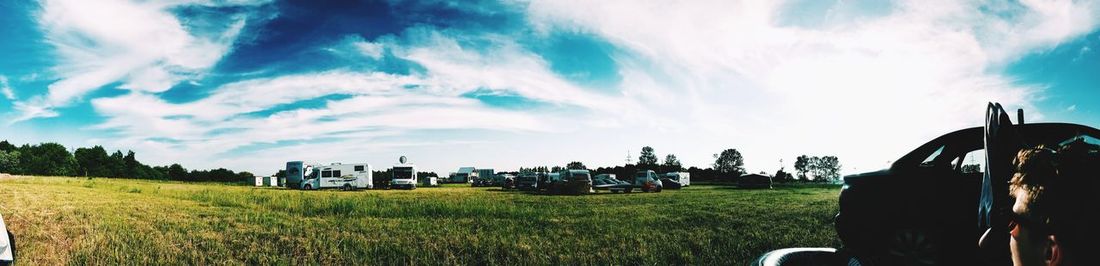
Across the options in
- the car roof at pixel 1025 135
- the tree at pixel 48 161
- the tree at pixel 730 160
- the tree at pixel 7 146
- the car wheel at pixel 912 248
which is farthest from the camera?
the tree at pixel 730 160

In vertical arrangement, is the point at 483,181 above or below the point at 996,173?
below

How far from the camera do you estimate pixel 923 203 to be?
5.21 meters

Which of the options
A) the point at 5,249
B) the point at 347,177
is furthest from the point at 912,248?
the point at 347,177

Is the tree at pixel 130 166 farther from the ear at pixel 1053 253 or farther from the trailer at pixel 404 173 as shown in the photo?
the ear at pixel 1053 253

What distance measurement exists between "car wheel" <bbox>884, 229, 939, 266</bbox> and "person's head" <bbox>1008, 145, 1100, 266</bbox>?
15.0 ft

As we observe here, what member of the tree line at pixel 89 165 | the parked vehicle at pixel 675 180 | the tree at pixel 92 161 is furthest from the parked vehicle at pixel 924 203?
the tree at pixel 92 161

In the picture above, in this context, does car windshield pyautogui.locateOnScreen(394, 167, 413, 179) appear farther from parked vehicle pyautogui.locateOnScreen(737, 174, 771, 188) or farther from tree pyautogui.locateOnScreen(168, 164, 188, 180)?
tree pyautogui.locateOnScreen(168, 164, 188, 180)

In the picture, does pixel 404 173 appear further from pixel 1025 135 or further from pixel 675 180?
pixel 1025 135

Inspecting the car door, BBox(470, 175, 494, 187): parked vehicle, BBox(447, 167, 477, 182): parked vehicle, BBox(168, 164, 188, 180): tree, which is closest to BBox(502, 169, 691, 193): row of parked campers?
BBox(470, 175, 494, 187): parked vehicle

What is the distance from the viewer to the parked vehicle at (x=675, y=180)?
55312mm

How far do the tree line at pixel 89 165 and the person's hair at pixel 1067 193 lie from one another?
12720cm

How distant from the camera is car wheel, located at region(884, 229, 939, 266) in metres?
5.08

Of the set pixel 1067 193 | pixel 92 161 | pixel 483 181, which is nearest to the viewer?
pixel 1067 193

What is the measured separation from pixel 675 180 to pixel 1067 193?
6330 cm
